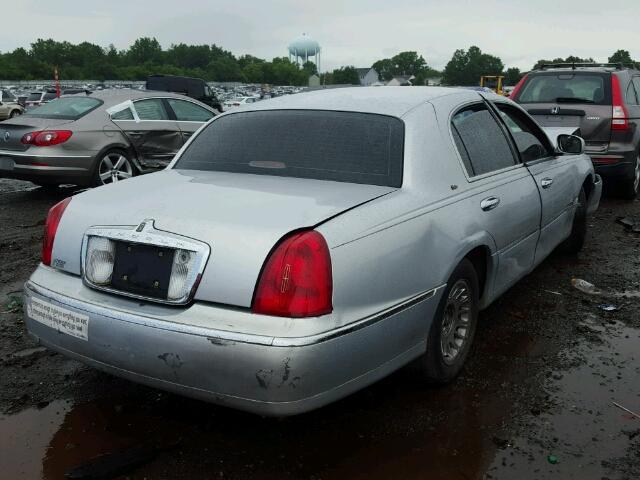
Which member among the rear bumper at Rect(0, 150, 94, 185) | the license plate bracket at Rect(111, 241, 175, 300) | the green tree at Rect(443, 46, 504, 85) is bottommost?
the rear bumper at Rect(0, 150, 94, 185)

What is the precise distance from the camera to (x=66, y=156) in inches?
318

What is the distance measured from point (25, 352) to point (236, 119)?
1888 millimetres

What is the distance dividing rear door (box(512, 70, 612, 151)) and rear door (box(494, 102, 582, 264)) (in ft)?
10.5

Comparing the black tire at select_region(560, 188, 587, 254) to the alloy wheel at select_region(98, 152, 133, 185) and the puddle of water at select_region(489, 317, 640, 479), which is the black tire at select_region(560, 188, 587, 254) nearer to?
the puddle of water at select_region(489, 317, 640, 479)

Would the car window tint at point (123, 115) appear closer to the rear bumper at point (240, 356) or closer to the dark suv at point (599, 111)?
the dark suv at point (599, 111)

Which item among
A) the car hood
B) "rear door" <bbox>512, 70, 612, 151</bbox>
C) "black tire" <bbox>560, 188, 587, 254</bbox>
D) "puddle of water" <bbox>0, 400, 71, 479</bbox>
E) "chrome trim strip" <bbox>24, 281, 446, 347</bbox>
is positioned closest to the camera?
"chrome trim strip" <bbox>24, 281, 446, 347</bbox>

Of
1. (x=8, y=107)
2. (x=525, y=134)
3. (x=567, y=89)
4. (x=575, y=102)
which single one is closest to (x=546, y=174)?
(x=525, y=134)

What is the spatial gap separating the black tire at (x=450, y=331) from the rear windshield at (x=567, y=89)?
5.75 metres

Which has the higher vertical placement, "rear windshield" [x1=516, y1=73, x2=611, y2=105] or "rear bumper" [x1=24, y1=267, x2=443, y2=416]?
"rear windshield" [x1=516, y1=73, x2=611, y2=105]

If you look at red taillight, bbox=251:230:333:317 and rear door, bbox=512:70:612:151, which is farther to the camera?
rear door, bbox=512:70:612:151

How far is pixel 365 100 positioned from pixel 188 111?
6.51 metres

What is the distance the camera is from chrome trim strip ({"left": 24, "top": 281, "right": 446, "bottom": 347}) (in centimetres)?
227

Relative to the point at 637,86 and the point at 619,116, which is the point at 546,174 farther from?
the point at 637,86

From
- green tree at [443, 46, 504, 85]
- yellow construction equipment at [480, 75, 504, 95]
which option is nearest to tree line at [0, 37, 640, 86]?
green tree at [443, 46, 504, 85]
